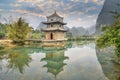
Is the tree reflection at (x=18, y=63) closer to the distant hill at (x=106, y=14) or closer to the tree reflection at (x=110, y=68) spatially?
the tree reflection at (x=110, y=68)

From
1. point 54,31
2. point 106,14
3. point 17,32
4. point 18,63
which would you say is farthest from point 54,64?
point 106,14

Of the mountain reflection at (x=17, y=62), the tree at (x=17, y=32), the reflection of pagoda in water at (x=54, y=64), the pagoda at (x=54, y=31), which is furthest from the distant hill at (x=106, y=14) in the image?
the mountain reflection at (x=17, y=62)

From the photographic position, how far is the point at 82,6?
348ft

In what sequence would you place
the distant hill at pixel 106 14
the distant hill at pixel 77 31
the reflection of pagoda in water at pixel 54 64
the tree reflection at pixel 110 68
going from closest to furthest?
the tree reflection at pixel 110 68, the reflection of pagoda in water at pixel 54 64, the distant hill at pixel 106 14, the distant hill at pixel 77 31

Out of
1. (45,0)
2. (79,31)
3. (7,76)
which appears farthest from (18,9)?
(7,76)

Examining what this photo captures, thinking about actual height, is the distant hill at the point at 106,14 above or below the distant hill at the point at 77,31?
above

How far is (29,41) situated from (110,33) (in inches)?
1135

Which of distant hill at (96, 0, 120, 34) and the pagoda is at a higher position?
distant hill at (96, 0, 120, 34)

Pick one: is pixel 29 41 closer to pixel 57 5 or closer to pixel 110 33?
pixel 110 33

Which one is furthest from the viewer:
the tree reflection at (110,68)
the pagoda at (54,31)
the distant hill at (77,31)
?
the distant hill at (77,31)

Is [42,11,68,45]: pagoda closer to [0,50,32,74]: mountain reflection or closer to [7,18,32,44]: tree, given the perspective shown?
[7,18,32,44]: tree

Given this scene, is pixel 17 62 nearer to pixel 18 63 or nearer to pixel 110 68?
pixel 18 63

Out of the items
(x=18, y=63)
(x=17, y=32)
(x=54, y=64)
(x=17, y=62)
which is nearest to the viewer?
(x=18, y=63)

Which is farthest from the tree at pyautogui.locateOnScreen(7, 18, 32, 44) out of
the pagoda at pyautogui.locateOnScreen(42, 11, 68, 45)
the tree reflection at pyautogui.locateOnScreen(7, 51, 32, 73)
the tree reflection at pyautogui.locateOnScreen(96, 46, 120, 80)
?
the tree reflection at pyautogui.locateOnScreen(96, 46, 120, 80)
